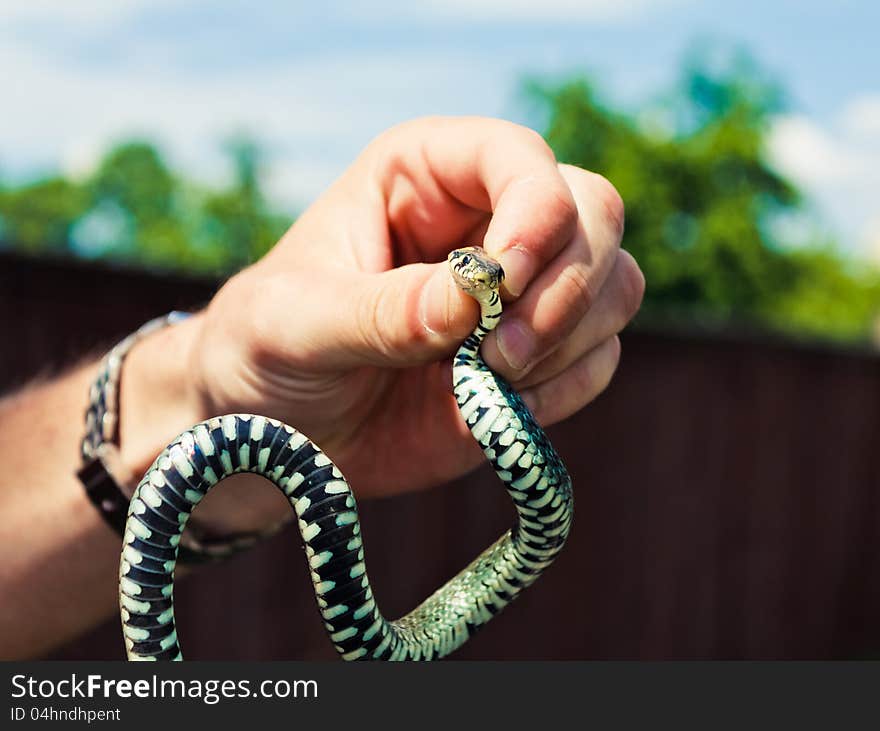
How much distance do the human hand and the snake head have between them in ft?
0.11

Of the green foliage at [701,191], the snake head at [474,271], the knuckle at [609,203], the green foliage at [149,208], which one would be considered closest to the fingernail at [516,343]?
the snake head at [474,271]

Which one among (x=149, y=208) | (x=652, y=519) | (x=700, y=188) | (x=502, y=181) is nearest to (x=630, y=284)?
(x=502, y=181)

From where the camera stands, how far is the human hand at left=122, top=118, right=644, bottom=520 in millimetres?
1604

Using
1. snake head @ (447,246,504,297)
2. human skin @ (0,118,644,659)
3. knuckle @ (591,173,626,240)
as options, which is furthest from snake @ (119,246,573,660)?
knuckle @ (591,173,626,240)

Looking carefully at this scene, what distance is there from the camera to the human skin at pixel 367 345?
1.62 meters

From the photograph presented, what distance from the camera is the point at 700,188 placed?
35406 mm

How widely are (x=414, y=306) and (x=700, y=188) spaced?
1408 inches

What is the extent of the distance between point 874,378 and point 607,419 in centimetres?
529

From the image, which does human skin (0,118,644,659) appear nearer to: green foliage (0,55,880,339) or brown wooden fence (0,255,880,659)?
brown wooden fence (0,255,880,659)

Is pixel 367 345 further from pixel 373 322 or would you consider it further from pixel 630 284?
pixel 630 284

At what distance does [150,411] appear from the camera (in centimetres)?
226

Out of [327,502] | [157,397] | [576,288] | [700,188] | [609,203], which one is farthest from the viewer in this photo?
[700,188]

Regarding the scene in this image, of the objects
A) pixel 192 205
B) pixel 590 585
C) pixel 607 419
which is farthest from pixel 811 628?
pixel 192 205

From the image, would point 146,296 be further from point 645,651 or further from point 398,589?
point 645,651
